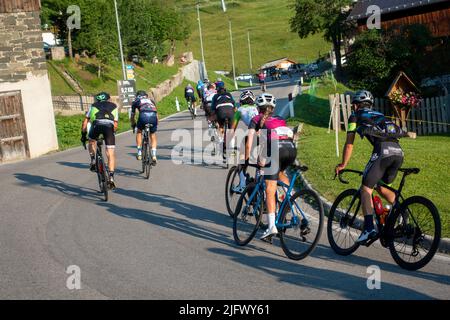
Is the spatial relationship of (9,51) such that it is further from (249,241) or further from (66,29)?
(66,29)

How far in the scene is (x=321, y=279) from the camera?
7.28 meters

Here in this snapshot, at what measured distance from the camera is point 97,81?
173 ft

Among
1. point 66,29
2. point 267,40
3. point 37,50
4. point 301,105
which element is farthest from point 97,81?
point 267,40

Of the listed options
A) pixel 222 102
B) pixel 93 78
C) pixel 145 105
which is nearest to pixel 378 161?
pixel 222 102

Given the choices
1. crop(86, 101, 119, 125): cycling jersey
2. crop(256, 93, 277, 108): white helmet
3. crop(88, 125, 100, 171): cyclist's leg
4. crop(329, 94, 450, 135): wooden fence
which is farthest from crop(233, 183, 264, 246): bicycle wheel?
crop(329, 94, 450, 135): wooden fence

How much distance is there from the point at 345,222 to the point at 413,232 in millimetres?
1252

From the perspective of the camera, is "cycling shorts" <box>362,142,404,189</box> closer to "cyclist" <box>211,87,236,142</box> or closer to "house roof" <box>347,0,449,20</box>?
"cyclist" <box>211,87,236,142</box>

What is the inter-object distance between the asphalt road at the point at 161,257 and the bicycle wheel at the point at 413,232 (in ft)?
0.57

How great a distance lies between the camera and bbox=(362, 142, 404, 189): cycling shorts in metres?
7.93

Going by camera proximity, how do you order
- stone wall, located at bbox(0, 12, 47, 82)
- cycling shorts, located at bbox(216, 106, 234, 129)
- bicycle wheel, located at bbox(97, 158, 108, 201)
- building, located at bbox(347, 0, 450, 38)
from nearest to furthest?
bicycle wheel, located at bbox(97, 158, 108, 201) → cycling shorts, located at bbox(216, 106, 234, 129) → stone wall, located at bbox(0, 12, 47, 82) → building, located at bbox(347, 0, 450, 38)

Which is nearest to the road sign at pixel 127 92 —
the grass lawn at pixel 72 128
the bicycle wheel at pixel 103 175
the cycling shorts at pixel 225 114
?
the grass lawn at pixel 72 128

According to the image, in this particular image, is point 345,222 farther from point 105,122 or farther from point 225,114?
point 225,114

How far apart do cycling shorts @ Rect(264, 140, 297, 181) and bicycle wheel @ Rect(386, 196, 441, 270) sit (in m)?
1.66
